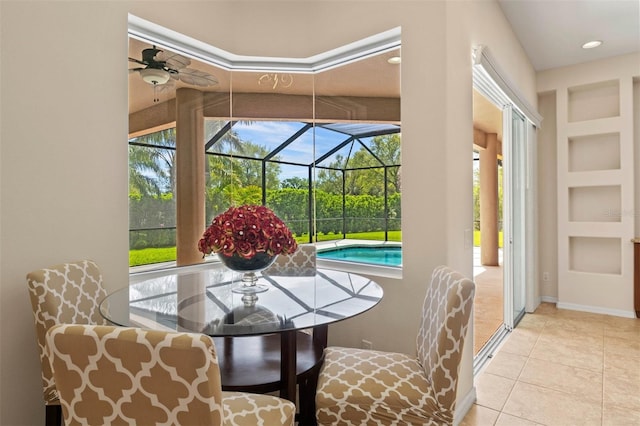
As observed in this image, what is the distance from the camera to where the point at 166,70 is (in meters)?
2.50

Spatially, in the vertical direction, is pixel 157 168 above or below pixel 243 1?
below

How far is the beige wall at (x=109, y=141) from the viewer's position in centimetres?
168

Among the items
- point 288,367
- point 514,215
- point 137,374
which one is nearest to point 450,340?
point 288,367

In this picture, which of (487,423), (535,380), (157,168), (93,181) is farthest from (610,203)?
(93,181)

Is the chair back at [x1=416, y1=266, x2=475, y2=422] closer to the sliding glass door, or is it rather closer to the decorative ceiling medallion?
the decorative ceiling medallion

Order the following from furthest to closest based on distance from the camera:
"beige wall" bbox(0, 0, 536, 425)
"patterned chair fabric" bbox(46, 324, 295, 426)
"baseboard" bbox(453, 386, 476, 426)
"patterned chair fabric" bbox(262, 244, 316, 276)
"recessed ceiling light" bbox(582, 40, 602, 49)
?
"recessed ceiling light" bbox(582, 40, 602, 49)
"patterned chair fabric" bbox(262, 244, 316, 276)
"baseboard" bbox(453, 386, 476, 426)
"beige wall" bbox(0, 0, 536, 425)
"patterned chair fabric" bbox(46, 324, 295, 426)

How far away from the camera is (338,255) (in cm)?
281

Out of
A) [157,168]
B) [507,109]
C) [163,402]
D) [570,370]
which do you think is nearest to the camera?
[163,402]

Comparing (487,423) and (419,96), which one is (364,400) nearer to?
(487,423)

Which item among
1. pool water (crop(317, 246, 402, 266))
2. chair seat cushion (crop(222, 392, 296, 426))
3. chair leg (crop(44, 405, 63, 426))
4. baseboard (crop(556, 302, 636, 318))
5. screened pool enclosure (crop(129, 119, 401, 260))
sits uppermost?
screened pool enclosure (crop(129, 119, 401, 260))

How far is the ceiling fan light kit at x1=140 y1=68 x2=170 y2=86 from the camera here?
2354mm

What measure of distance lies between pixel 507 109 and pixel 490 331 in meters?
2.28

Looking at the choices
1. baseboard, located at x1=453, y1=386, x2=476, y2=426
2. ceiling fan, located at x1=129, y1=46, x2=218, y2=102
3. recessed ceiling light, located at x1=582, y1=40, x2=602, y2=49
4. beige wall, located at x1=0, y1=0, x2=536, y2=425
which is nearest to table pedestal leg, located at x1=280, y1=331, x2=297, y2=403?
beige wall, located at x1=0, y1=0, x2=536, y2=425

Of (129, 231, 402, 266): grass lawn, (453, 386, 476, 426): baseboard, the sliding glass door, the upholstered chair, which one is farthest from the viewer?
the sliding glass door
